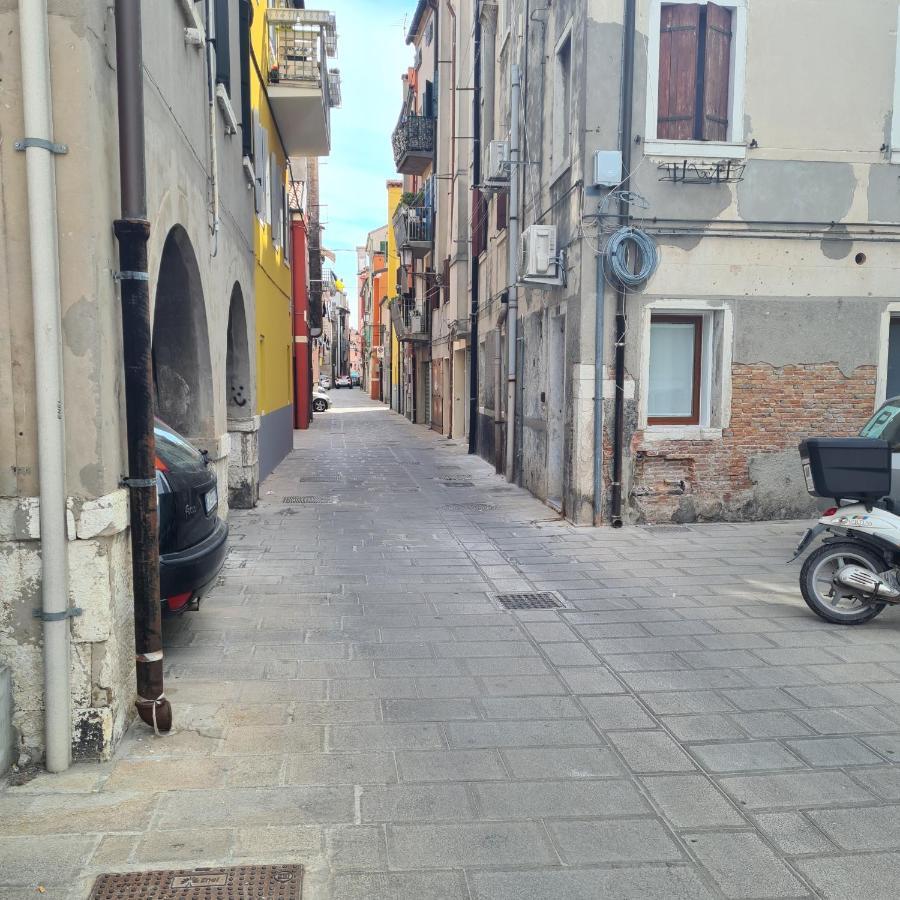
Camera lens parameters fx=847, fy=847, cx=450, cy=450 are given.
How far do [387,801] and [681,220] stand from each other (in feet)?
25.9

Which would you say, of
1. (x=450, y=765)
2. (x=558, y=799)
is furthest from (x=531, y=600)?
(x=558, y=799)

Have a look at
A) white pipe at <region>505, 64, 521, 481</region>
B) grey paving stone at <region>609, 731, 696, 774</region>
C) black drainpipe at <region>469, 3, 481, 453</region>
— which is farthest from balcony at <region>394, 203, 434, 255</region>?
grey paving stone at <region>609, 731, 696, 774</region>

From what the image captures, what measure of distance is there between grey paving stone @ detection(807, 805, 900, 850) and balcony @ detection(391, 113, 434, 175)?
25.4 m

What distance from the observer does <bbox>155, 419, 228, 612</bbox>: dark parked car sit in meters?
4.93

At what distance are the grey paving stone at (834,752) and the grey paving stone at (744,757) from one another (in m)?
0.08

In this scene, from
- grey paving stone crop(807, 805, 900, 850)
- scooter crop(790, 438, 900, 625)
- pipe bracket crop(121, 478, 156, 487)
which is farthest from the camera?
scooter crop(790, 438, 900, 625)

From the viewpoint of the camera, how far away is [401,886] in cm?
297

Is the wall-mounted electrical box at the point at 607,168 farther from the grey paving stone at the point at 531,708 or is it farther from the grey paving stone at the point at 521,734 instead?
the grey paving stone at the point at 521,734

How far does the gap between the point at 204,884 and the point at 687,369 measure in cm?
850

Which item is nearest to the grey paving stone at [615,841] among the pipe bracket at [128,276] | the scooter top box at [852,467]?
the pipe bracket at [128,276]

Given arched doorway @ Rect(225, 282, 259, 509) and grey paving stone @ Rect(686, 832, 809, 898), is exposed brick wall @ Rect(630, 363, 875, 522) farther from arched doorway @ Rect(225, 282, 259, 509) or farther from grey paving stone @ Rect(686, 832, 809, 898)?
grey paving stone @ Rect(686, 832, 809, 898)

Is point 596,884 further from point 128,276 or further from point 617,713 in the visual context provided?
point 128,276

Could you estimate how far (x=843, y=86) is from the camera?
973 cm

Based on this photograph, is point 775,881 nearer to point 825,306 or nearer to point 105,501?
point 105,501
